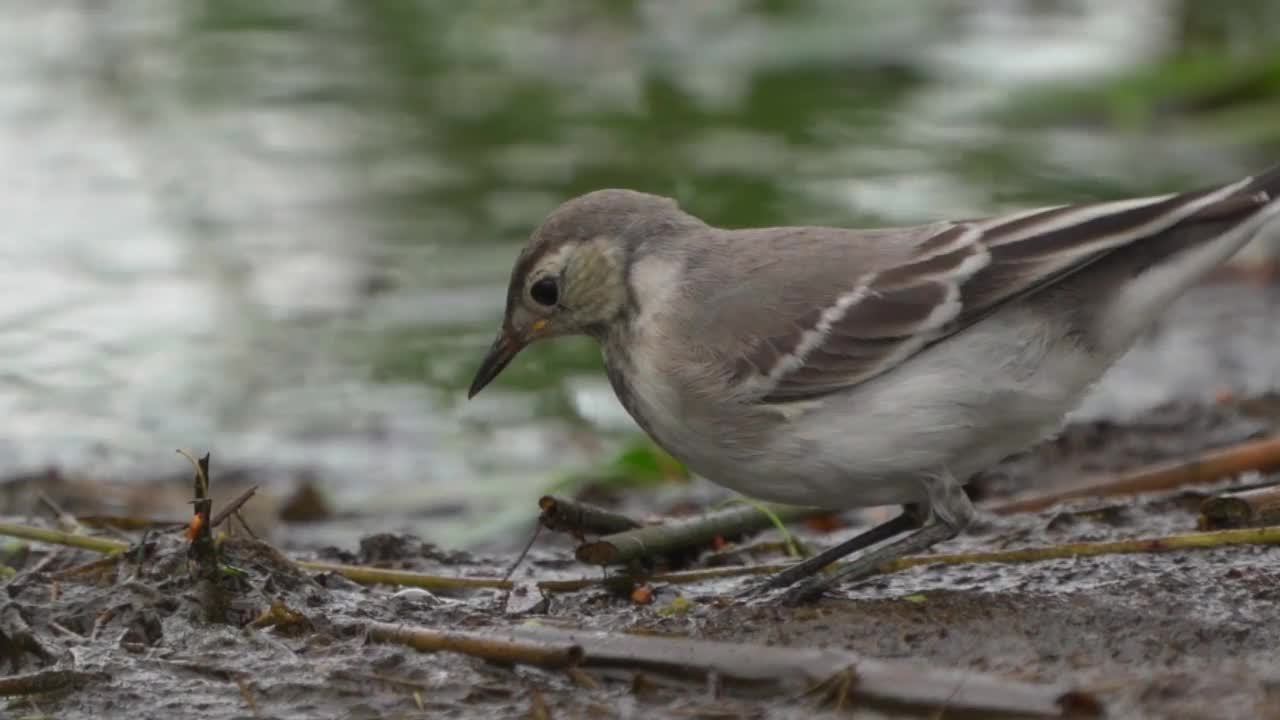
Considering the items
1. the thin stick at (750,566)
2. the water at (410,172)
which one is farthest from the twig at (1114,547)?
the water at (410,172)

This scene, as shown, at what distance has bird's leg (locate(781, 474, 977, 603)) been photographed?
5.61m

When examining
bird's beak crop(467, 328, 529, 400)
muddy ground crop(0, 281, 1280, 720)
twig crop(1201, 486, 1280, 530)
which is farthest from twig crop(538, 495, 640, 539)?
twig crop(1201, 486, 1280, 530)

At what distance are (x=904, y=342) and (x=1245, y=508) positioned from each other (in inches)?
47.3

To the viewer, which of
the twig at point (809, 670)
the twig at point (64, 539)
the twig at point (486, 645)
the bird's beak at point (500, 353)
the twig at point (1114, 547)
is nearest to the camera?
the twig at point (809, 670)

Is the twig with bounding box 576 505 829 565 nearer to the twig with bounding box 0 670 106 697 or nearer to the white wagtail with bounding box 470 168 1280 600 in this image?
the white wagtail with bounding box 470 168 1280 600

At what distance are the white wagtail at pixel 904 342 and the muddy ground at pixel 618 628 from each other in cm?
36

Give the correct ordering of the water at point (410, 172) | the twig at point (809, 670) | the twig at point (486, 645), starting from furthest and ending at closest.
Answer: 1. the water at point (410, 172)
2. the twig at point (486, 645)
3. the twig at point (809, 670)

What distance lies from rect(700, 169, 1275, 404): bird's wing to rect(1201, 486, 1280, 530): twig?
2.93 ft

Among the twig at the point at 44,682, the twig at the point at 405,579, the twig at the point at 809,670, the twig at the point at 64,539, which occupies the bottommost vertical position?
the twig at the point at 809,670

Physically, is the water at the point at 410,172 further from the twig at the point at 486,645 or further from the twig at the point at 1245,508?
the twig at the point at 1245,508

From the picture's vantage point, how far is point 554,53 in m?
17.2

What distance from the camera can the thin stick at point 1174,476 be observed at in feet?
22.6

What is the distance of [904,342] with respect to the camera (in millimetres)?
5598

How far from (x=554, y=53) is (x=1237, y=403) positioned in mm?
9547
